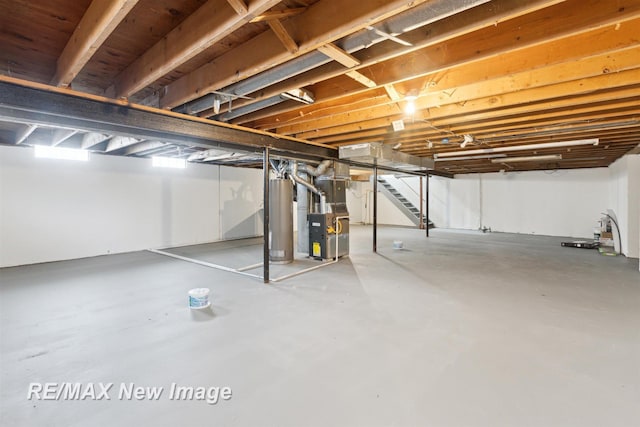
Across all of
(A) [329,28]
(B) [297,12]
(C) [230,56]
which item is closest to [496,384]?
(A) [329,28]

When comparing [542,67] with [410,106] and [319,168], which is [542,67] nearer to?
[410,106]

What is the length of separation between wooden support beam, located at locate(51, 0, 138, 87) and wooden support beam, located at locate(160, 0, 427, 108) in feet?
2.43

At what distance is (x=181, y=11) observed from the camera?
167cm

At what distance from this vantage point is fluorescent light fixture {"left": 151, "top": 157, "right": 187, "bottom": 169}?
6.72 meters

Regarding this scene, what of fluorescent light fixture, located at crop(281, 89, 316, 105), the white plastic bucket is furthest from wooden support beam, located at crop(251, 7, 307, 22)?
the white plastic bucket

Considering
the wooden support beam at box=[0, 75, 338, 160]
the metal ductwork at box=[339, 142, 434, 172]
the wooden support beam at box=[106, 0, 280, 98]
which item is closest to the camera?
the wooden support beam at box=[106, 0, 280, 98]

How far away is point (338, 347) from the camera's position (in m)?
2.26

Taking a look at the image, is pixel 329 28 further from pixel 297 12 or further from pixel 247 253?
pixel 247 253

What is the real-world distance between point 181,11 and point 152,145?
13.0ft

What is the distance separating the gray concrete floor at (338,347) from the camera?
1.60 meters

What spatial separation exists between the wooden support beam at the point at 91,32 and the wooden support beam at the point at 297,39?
0.74 metres

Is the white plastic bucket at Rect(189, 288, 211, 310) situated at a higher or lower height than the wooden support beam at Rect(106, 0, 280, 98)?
lower

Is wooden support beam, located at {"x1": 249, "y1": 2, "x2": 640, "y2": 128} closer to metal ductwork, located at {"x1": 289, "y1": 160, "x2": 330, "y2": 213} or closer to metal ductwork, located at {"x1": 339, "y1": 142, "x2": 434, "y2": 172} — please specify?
metal ductwork, located at {"x1": 339, "y1": 142, "x2": 434, "y2": 172}

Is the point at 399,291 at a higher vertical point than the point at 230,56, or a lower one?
lower
